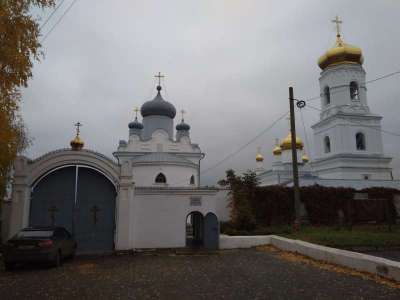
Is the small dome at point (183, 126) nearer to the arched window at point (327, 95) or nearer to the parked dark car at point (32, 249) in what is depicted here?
the arched window at point (327, 95)

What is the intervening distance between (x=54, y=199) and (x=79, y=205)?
3.62 feet

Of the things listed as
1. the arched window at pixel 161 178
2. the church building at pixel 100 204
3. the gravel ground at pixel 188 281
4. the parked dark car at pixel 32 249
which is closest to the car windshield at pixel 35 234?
the parked dark car at pixel 32 249

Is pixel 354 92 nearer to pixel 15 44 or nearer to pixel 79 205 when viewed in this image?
pixel 79 205

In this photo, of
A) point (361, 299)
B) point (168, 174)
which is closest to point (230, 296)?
point (361, 299)

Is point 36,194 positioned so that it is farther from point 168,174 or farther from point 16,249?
point 168,174

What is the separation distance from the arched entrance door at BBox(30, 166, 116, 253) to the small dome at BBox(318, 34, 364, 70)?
29953 millimetres

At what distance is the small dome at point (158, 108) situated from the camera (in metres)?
37.1

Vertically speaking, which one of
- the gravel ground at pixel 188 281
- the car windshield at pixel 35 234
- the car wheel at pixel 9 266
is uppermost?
the car windshield at pixel 35 234

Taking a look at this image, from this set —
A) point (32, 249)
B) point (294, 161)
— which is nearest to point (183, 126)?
point (294, 161)

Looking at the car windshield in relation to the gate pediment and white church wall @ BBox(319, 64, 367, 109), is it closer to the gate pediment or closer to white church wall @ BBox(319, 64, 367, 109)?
the gate pediment

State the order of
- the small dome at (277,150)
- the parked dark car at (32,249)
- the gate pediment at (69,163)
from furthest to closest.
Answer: the small dome at (277,150), the gate pediment at (69,163), the parked dark car at (32,249)

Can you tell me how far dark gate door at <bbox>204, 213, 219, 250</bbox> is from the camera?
1515 centimetres

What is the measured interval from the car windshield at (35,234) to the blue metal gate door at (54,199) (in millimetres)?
3313

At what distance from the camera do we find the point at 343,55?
35.4 meters
